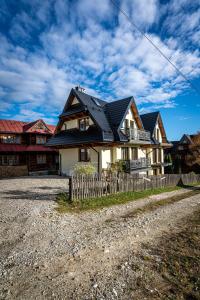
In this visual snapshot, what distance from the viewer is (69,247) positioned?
571 centimetres

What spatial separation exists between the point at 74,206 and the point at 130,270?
585cm

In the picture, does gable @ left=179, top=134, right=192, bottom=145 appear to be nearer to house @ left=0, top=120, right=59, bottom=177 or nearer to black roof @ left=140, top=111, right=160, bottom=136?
black roof @ left=140, top=111, right=160, bottom=136

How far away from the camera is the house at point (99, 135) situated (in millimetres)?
18609

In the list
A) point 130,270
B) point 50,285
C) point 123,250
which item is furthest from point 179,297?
point 50,285

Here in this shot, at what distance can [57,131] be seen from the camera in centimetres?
2327

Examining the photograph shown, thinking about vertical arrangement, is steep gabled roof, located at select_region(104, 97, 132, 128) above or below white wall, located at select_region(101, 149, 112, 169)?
above

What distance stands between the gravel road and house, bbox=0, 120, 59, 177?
18.8 m

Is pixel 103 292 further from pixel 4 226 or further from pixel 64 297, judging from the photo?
pixel 4 226

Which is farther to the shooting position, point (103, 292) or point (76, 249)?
point (76, 249)

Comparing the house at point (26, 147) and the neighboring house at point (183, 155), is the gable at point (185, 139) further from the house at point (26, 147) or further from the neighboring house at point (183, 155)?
the house at point (26, 147)

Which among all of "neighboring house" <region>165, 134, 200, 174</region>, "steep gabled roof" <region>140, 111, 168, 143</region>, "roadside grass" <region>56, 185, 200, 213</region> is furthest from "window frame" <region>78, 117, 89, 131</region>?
"neighboring house" <region>165, 134, 200, 174</region>

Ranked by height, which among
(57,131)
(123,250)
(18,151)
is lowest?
(123,250)

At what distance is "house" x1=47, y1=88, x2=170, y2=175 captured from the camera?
61.1 feet

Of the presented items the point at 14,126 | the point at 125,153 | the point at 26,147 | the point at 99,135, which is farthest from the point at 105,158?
the point at 14,126
